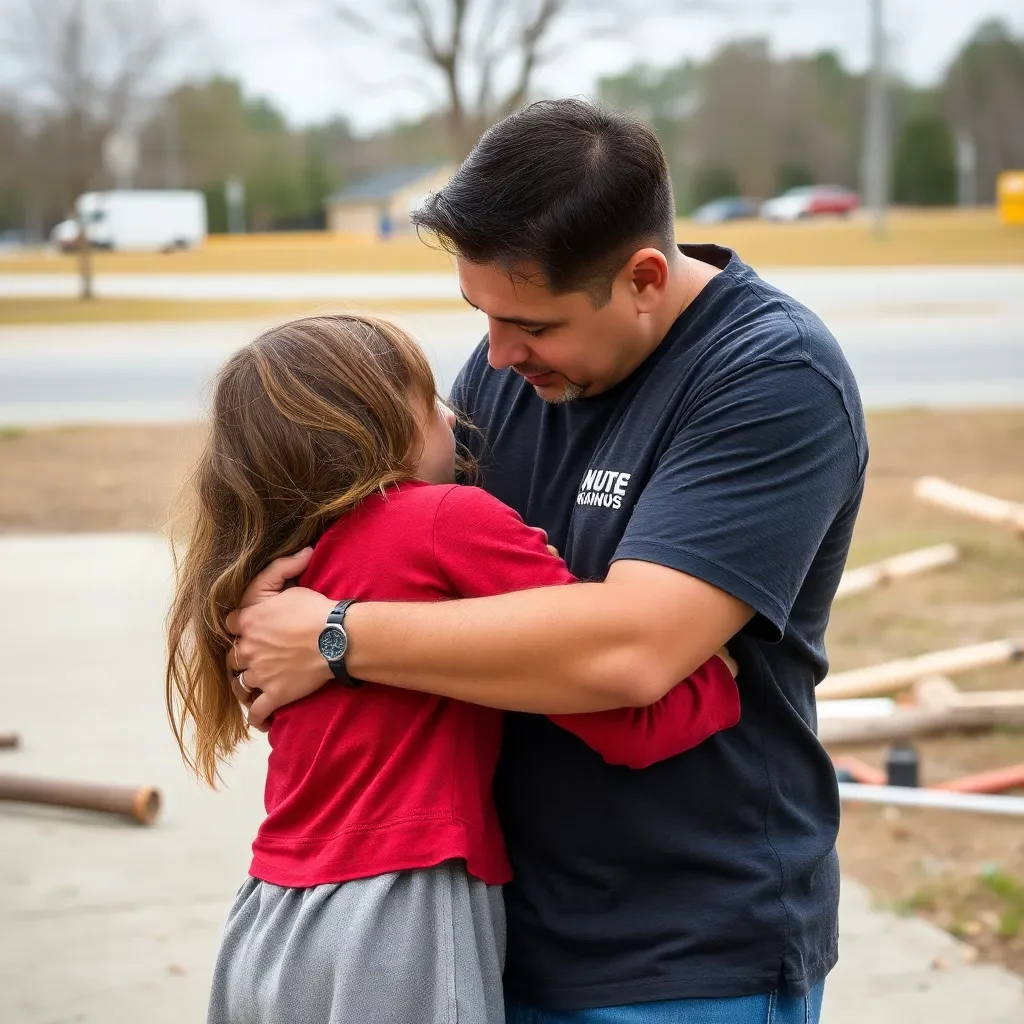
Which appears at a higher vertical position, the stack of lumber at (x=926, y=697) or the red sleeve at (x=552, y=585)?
the red sleeve at (x=552, y=585)

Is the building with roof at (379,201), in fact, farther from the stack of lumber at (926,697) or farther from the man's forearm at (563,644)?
the man's forearm at (563,644)

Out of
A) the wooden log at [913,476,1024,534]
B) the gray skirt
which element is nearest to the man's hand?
the gray skirt

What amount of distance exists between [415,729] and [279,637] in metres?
0.20

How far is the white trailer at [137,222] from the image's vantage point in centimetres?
1750

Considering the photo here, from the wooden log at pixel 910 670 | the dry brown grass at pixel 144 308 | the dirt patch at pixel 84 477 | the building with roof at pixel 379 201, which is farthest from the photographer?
the building with roof at pixel 379 201

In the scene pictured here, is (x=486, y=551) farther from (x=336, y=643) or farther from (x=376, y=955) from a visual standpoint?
(x=376, y=955)

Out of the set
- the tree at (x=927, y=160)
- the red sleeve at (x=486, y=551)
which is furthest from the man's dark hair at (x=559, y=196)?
the tree at (x=927, y=160)

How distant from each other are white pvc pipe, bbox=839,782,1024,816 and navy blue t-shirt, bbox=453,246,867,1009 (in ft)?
8.62

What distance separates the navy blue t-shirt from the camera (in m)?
1.59

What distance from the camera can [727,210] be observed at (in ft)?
101

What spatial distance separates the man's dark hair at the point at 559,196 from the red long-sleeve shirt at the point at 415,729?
0.96 feet

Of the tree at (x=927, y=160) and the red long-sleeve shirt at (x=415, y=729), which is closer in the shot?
the red long-sleeve shirt at (x=415, y=729)

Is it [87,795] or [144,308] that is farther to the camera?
[144,308]

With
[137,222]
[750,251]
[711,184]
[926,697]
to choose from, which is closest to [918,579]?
[926,697]
